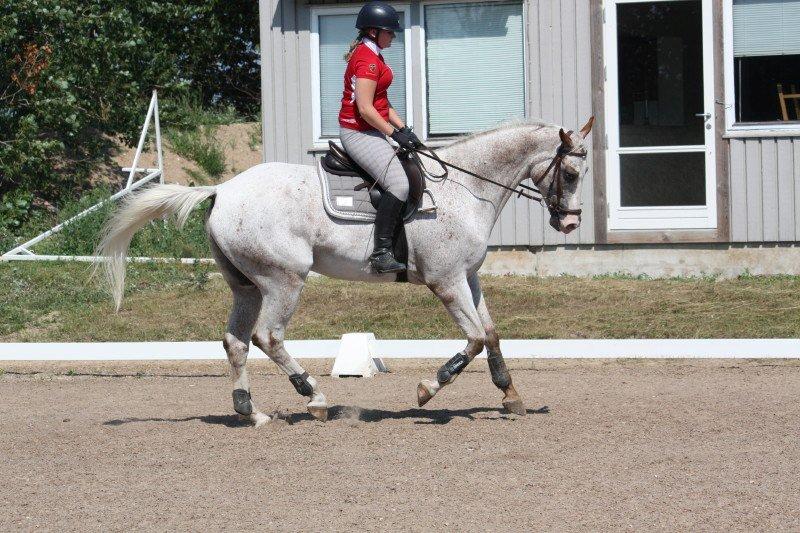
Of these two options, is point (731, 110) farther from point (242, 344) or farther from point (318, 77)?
point (242, 344)

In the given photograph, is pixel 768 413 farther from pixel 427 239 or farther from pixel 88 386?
pixel 88 386

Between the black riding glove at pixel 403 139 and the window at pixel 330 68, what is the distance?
→ 6.80 m

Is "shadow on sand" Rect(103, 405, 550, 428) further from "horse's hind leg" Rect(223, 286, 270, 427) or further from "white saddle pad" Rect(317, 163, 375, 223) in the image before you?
"white saddle pad" Rect(317, 163, 375, 223)

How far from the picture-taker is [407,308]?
1252 cm

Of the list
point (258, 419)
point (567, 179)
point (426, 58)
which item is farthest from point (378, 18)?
point (426, 58)

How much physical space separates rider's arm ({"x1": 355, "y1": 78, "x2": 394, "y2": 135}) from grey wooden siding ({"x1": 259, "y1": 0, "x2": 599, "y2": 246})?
654 centimetres

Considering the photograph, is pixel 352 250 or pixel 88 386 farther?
pixel 88 386

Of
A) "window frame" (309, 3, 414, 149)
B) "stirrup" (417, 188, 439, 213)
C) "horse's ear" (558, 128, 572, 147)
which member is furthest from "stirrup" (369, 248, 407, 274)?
"window frame" (309, 3, 414, 149)

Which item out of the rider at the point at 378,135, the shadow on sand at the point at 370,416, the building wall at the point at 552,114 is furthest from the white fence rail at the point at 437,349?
the building wall at the point at 552,114

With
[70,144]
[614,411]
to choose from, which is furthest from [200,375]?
[70,144]

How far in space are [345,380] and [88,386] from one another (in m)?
2.13

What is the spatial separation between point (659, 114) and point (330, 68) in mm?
4056

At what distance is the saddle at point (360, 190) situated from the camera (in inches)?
307

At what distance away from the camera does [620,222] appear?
14.2 meters
